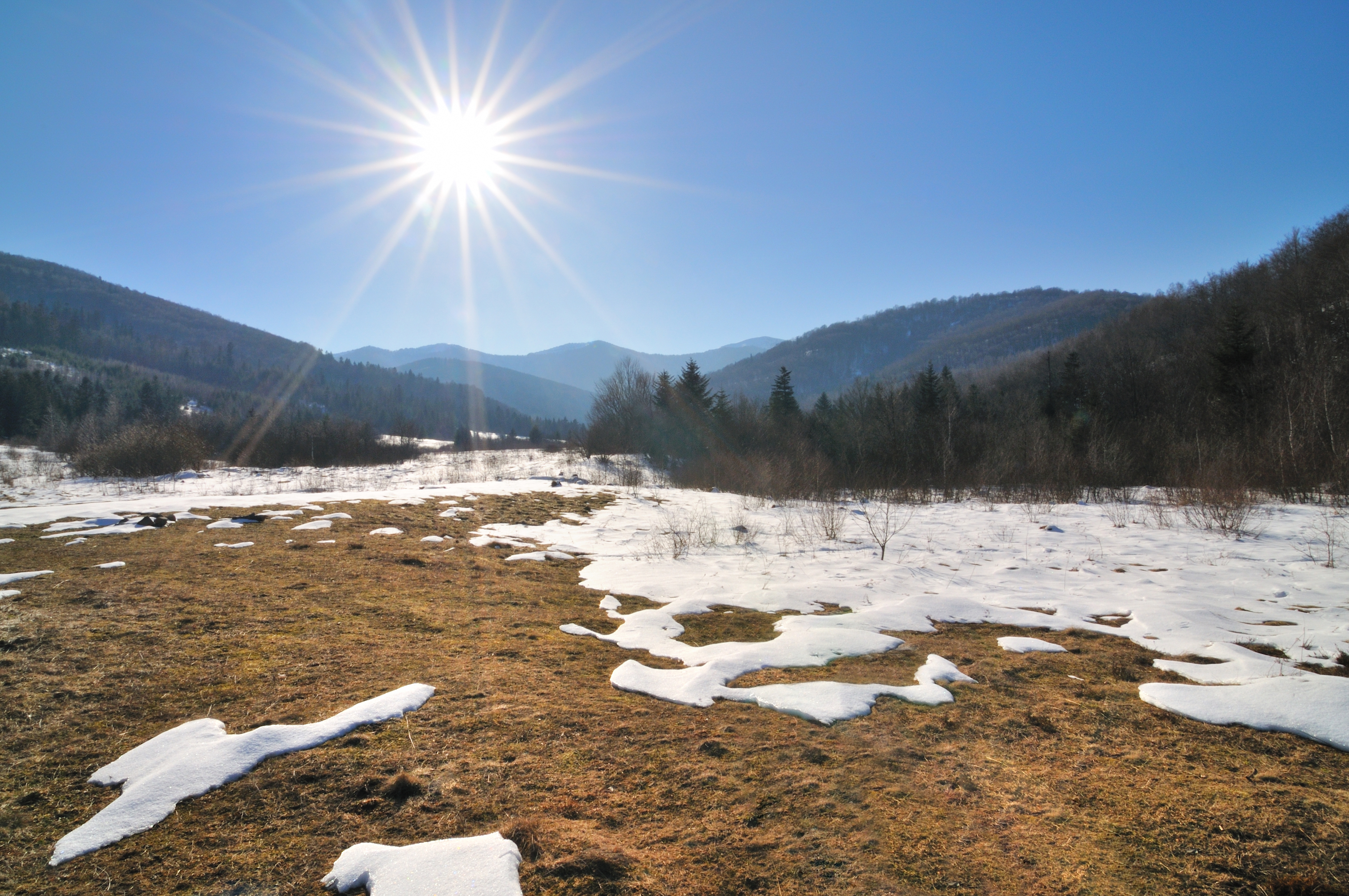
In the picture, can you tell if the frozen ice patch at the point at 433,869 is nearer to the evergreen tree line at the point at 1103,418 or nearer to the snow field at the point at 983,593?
the snow field at the point at 983,593

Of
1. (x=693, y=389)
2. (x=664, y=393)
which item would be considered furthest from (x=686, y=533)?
(x=664, y=393)

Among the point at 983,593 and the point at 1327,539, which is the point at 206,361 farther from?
the point at 1327,539

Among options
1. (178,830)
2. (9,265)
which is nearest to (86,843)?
(178,830)

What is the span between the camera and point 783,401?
39188 mm

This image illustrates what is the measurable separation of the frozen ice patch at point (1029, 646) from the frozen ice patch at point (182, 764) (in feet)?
13.0

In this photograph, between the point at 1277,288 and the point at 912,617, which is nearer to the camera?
the point at 912,617

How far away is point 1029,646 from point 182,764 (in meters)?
4.86

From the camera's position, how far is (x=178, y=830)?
166 cm

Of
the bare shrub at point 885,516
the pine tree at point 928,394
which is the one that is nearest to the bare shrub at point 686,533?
the bare shrub at point 885,516

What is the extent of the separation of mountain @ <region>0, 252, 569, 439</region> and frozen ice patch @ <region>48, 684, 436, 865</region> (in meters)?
73.2

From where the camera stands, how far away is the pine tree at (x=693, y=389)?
110 feet

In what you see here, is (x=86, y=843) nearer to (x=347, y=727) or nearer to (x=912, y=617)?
(x=347, y=727)

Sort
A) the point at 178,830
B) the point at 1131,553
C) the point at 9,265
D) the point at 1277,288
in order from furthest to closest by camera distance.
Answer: the point at 9,265 < the point at 1277,288 < the point at 1131,553 < the point at 178,830

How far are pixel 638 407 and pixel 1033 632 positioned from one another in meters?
32.9
